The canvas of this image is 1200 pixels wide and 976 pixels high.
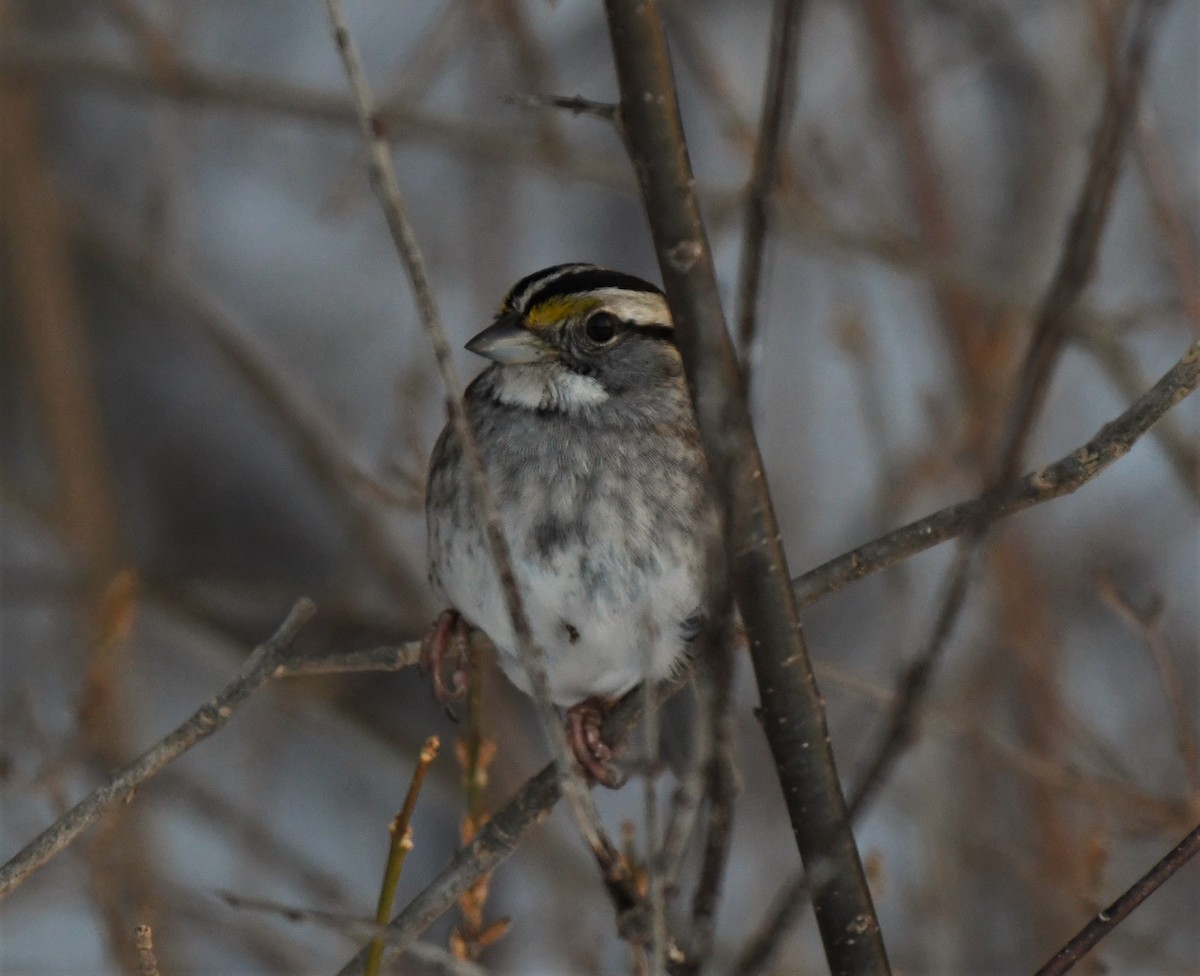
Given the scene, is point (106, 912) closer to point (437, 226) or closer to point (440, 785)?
point (440, 785)

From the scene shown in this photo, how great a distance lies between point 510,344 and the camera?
154 inches

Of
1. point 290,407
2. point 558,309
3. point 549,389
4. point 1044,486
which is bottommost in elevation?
point 1044,486

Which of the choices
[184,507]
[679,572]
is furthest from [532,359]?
[184,507]

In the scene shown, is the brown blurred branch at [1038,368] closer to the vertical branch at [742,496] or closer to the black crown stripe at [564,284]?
A: the vertical branch at [742,496]

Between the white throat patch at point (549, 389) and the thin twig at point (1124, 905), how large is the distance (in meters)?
1.88

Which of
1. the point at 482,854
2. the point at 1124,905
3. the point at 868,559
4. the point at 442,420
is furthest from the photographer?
the point at 442,420

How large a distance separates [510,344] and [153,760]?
1.45m

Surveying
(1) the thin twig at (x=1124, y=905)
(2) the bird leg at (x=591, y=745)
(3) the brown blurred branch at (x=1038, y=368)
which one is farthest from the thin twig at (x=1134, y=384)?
(3) the brown blurred branch at (x=1038, y=368)

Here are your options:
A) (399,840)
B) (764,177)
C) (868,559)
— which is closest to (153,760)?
(399,840)

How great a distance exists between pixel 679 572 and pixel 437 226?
4821 millimetres

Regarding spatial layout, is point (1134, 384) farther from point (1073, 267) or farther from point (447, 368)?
point (447, 368)

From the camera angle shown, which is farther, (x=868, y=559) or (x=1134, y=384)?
(x=1134, y=384)

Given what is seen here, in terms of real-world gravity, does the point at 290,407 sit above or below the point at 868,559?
above

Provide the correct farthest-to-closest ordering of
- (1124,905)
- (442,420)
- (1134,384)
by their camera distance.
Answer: (442,420) → (1134,384) → (1124,905)
